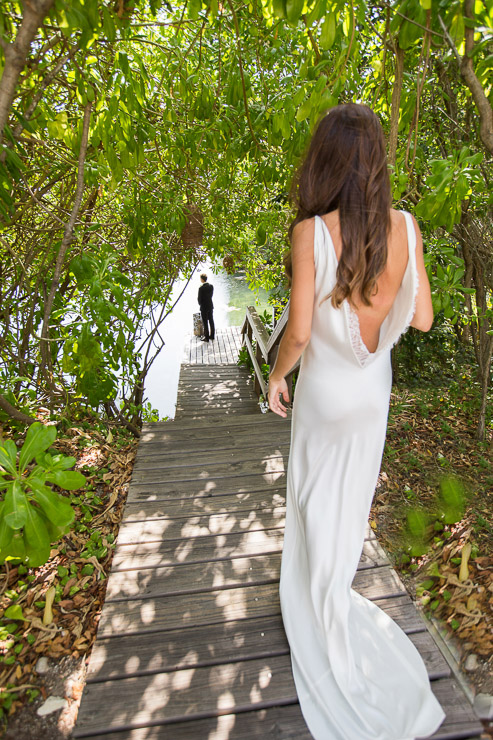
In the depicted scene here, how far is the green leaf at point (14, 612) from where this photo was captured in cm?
211

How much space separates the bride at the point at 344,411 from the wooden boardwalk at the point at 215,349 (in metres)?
7.73

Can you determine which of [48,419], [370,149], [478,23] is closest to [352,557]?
Result: [370,149]

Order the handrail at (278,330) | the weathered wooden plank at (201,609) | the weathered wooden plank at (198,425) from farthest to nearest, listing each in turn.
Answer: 1. the weathered wooden plank at (198,425)
2. the handrail at (278,330)
3. the weathered wooden plank at (201,609)

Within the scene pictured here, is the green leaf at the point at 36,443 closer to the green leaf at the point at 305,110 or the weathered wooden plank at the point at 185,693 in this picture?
the weathered wooden plank at the point at 185,693

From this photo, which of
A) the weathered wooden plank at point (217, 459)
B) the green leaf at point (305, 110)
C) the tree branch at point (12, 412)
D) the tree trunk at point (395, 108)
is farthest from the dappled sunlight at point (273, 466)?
the green leaf at point (305, 110)

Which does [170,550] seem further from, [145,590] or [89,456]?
[89,456]

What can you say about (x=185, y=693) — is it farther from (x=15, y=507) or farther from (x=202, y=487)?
(x=202, y=487)

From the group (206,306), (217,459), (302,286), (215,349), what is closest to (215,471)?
(217,459)

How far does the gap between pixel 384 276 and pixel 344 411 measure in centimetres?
51

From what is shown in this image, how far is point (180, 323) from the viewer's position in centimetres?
1338

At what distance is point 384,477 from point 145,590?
1.88 metres

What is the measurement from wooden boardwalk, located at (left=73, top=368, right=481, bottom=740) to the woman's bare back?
4.32 ft

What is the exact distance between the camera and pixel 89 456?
3.45 m

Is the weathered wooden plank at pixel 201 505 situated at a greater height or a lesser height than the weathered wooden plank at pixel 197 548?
greater
